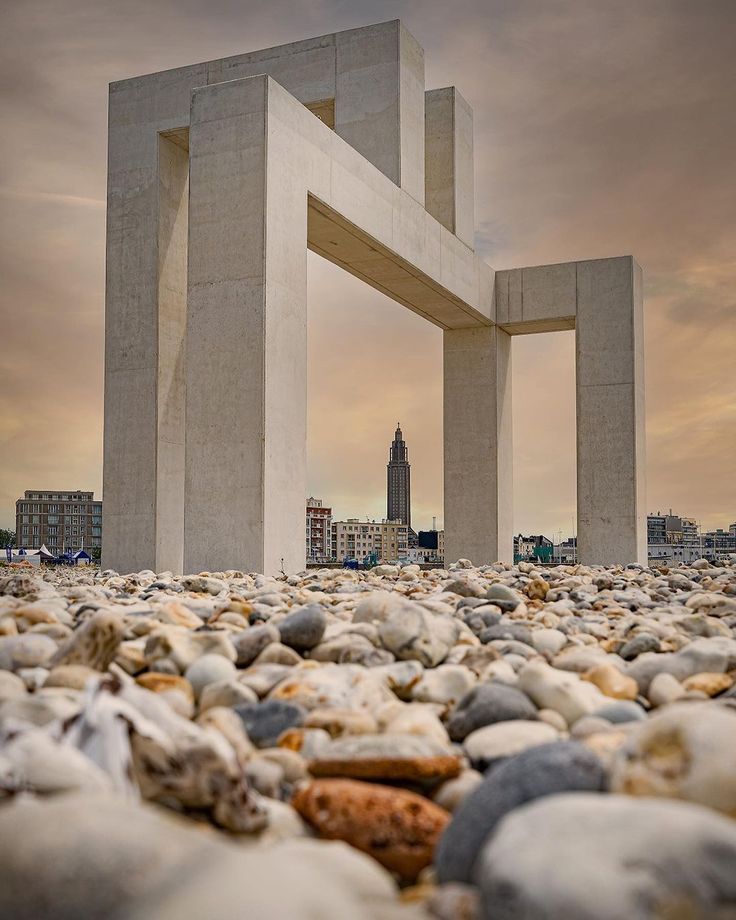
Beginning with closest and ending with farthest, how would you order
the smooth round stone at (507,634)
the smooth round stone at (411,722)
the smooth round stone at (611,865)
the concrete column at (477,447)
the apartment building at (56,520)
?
the smooth round stone at (611,865), the smooth round stone at (411,722), the smooth round stone at (507,634), the concrete column at (477,447), the apartment building at (56,520)

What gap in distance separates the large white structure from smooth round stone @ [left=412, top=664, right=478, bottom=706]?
4.80 metres

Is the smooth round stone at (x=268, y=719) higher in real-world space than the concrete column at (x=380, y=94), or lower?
lower

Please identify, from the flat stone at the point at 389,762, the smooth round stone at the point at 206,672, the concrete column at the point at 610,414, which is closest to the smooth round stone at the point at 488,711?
the flat stone at the point at 389,762

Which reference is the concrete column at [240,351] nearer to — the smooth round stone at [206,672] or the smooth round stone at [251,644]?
the smooth round stone at [251,644]

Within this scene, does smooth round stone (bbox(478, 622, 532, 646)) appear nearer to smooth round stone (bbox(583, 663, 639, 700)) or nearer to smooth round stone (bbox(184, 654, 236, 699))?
smooth round stone (bbox(583, 663, 639, 700))

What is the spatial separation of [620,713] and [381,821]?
2.66 ft

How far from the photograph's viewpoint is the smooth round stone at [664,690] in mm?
2207

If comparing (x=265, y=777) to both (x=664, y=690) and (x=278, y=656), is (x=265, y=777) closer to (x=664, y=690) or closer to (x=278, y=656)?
(x=278, y=656)

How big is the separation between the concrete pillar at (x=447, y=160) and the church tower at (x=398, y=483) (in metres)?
129

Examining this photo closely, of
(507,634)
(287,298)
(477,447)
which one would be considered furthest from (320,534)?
(507,634)

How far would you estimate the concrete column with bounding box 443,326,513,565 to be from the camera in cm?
1273

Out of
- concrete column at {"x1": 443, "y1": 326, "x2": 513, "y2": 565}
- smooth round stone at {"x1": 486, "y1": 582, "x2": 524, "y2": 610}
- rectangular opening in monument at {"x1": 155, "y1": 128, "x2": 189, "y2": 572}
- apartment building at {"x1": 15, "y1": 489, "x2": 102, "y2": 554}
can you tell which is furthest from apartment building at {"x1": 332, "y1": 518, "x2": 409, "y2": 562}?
smooth round stone at {"x1": 486, "y1": 582, "x2": 524, "y2": 610}

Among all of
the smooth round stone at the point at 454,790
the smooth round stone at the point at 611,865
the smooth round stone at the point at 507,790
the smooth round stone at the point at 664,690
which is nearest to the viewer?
the smooth round stone at the point at 611,865

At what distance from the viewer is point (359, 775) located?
1.61 metres
